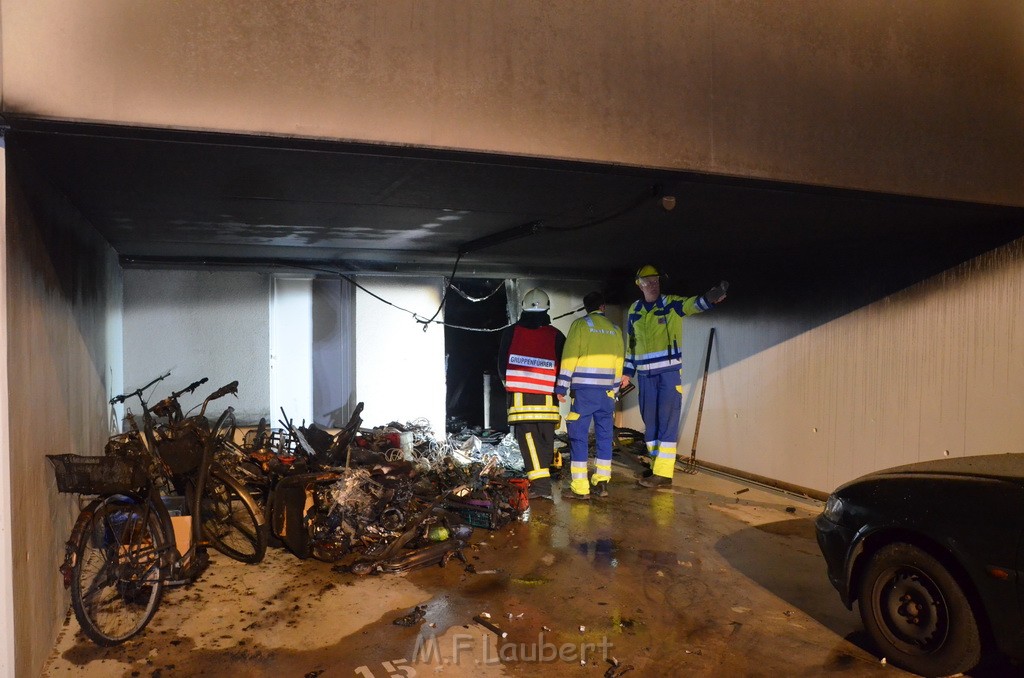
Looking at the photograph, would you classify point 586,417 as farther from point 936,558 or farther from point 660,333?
point 936,558

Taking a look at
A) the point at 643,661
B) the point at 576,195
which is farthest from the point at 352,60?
the point at 643,661

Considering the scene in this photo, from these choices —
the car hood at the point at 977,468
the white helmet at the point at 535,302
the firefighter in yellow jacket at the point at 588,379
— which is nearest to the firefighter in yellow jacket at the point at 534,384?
the white helmet at the point at 535,302

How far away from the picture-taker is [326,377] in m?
8.75

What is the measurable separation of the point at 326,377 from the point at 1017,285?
730 centimetres

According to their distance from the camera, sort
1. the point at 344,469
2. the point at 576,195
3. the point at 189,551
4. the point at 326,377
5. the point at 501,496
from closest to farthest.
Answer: the point at 189,551 → the point at 576,195 → the point at 344,469 → the point at 501,496 → the point at 326,377

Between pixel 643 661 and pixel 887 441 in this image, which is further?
pixel 887 441

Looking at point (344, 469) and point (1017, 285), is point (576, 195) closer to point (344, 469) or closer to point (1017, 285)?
point (344, 469)

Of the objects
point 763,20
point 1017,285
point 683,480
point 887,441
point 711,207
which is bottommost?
point 683,480

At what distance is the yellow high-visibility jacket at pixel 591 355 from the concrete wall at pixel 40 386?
168 inches

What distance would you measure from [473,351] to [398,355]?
1.72 metres

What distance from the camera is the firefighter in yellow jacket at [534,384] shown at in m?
7.09

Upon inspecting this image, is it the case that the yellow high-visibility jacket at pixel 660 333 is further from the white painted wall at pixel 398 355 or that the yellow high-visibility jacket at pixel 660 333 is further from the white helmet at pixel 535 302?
the white painted wall at pixel 398 355

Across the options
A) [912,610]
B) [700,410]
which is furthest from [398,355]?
[912,610]

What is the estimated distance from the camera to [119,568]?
12.6 feet
